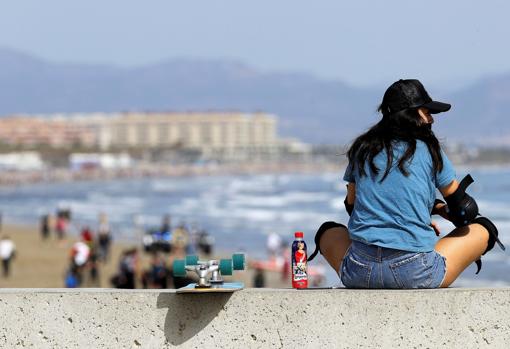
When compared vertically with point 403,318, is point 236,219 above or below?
below

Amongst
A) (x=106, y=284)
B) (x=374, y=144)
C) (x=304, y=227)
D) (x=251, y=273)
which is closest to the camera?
(x=374, y=144)

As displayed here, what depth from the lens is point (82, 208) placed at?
239 ft

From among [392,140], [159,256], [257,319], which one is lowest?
[159,256]

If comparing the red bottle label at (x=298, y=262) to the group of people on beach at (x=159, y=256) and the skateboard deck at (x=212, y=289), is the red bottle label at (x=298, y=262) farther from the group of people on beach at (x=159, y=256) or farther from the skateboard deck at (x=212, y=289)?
the group of people on beach at (x=159, y=256)

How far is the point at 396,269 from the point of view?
418 centimetres

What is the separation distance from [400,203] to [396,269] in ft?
0.79

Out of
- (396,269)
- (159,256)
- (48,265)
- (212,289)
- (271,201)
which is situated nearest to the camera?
(212,289)

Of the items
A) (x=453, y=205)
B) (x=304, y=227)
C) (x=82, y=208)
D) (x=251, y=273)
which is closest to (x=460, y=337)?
(x=453, y=205)

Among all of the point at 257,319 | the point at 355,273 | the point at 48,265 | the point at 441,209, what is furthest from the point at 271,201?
the point at 257,319

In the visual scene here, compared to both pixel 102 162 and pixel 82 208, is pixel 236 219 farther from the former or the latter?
pixel 102 162

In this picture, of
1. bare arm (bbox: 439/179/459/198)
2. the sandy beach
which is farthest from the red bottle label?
the sandy beach

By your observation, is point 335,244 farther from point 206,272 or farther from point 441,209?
point 206,272

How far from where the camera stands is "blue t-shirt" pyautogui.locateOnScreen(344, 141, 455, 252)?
421cm

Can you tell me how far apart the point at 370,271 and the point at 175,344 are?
0.74 metres
